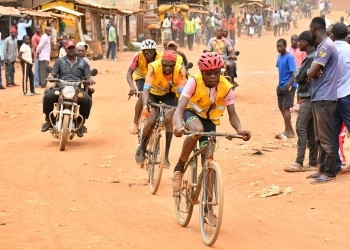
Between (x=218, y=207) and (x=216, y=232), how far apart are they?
225 millimetres

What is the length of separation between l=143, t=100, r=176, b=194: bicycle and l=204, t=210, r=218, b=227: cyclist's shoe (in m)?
2.36

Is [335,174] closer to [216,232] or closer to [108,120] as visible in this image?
[216,232]

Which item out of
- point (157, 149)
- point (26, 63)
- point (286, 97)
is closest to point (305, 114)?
point (157, 149)

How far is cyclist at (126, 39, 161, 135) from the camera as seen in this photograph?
1184 cm

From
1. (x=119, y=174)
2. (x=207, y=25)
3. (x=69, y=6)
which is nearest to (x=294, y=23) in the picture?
(x=207, y=25)

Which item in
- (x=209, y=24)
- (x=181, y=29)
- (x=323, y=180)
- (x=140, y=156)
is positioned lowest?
(x=323, y=180)

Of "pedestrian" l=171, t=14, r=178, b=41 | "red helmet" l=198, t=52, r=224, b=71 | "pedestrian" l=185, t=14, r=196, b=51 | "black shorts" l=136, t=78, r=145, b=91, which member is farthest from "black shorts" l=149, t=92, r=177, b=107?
"pedestrian" l=171, t=14, r=178, b=41

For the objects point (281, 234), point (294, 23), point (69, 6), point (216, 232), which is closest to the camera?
point (216, 232)

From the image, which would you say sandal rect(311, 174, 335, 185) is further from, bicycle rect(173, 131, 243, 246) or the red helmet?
the red helmet

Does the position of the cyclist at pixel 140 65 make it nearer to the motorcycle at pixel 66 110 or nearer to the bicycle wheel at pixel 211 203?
the motorcycle at pixel 66 110

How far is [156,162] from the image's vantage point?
10359 millimetres

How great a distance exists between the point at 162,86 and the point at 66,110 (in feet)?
11.2

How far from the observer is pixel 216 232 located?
7.16 meters

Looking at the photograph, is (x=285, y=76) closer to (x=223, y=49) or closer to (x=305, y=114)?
(x=305, y=114)
